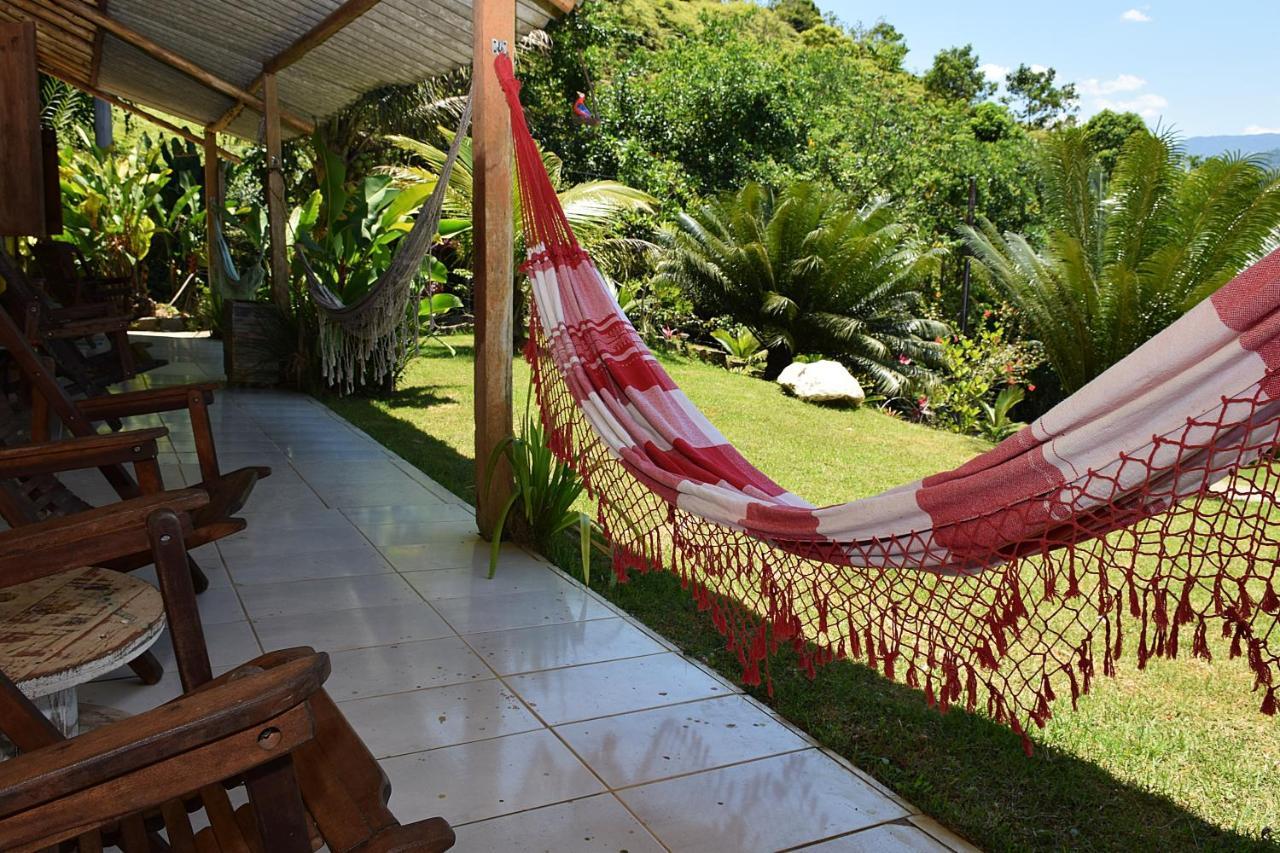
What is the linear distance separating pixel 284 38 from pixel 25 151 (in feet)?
9.02

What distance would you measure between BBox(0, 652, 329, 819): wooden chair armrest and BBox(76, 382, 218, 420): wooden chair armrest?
2.00m

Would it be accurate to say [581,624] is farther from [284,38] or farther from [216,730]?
[284,38]

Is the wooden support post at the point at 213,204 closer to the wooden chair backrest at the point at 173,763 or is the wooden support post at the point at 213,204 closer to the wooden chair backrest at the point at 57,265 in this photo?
the wooden chair backrest at the point at 57,265

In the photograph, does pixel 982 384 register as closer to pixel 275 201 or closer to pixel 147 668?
pixel 275 201

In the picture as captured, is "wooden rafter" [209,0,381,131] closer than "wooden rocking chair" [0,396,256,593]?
No

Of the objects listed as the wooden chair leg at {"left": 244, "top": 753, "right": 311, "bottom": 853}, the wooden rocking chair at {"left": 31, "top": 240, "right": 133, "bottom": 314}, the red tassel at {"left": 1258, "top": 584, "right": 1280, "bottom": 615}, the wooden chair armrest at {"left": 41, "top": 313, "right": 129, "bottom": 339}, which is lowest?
the wooden chair leg at {"left": 244, "top": 753, "right": 311, "bottom": 853}

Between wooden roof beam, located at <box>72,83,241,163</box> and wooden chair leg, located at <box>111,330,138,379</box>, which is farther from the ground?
wooden roof beam, located at <box>72,83,241,163</box>

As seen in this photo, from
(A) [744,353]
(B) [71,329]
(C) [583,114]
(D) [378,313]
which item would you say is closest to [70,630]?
(B) [71,329]

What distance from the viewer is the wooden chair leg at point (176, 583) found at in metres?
1.29

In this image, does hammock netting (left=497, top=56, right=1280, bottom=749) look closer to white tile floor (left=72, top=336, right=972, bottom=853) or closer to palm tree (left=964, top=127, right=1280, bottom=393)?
white tile floor (left=72, top=336, right=972, bottom=853)

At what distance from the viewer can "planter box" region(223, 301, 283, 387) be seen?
6480mm

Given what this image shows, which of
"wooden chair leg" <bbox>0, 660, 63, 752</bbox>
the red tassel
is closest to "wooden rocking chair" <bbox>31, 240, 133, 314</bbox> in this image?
"wooden chair leg" <bbox>0, 660, 63, 752</bbox>

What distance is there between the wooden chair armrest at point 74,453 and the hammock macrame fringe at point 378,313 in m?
1.94

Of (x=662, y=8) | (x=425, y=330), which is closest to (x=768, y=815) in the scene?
(x=425, y=330)
